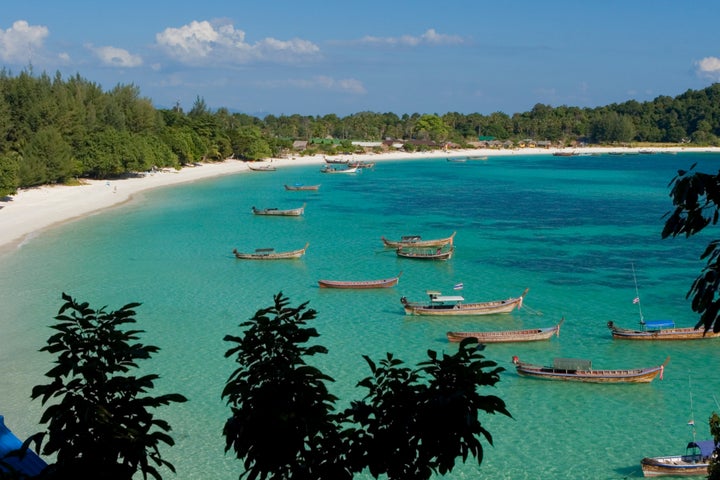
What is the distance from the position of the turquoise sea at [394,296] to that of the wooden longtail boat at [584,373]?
0.31 metres

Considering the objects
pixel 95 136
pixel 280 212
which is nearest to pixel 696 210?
pixel 280 212

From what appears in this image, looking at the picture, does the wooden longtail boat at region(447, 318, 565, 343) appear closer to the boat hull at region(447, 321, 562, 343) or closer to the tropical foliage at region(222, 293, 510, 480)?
the boat hull at region(447, 321, 562, 343)

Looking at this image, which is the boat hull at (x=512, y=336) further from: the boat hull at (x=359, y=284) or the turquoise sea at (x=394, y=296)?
the boat hull at (x=359, y=284)

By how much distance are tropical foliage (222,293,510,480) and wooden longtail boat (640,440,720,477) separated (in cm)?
1189

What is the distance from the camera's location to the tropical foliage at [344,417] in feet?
21.2

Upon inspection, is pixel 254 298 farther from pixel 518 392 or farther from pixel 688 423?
pixel 688 423

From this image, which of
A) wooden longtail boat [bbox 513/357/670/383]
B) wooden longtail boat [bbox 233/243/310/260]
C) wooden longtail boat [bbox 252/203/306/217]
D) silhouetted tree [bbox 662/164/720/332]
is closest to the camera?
silhouetted tree [bbox 662/164/720/332]

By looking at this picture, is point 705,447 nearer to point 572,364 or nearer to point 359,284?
point 572,364

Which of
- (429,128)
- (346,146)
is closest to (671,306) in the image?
(346,146)

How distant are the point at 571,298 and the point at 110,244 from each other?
2932cm

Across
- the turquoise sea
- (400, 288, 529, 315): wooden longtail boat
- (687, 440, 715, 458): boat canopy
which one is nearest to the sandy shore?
the turquoise sea

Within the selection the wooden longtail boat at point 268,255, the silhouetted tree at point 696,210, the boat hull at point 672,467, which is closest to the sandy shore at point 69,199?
the wooden longtail boat at point 268,255

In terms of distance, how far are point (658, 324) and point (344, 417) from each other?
2157 centimetres

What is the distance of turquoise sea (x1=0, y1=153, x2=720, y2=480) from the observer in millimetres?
18844
